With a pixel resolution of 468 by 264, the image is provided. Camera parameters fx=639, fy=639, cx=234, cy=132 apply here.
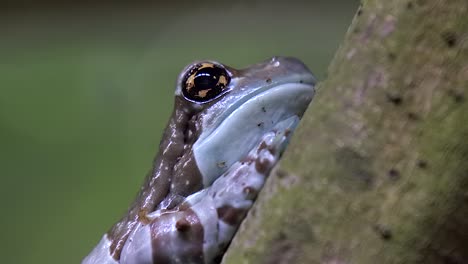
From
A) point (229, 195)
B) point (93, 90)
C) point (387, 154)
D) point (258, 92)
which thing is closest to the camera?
point (387, 154)

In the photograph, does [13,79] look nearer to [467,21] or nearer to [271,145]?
[271,145]

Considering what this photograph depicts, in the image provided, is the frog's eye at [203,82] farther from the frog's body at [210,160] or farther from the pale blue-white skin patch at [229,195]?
the pale blue-white skin patch at [229,195]

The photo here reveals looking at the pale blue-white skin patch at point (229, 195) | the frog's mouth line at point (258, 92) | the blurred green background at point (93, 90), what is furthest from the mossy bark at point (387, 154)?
Answer: the blurred green background at point (93, 90)

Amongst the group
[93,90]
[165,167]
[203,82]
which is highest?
[203,82]

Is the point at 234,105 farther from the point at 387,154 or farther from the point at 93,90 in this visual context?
the point at 93,90

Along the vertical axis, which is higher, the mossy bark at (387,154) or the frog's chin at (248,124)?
the mossy bark at (387,154)

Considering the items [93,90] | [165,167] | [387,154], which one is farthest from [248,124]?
[93,90]

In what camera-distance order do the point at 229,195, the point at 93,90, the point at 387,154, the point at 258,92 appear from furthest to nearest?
the point at 93,90
the point at 258,92
the point at 229,195
the point at 387,154

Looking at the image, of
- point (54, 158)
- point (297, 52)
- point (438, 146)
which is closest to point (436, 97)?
point (438, 146)
